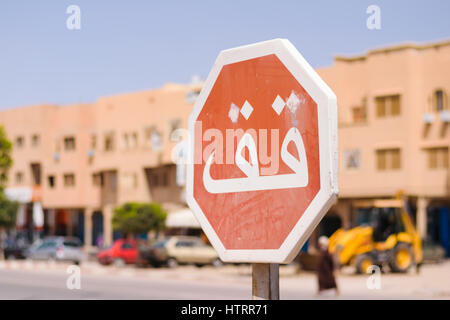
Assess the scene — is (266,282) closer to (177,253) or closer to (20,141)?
(177,253)

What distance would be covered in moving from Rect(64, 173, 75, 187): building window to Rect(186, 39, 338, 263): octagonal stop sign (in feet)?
202

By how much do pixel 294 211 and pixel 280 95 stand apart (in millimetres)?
305

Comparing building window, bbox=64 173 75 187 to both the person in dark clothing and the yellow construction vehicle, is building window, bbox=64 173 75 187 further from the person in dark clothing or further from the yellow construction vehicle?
the person in dark clothing

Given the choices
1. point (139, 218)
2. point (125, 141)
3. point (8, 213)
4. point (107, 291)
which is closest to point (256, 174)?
point (107, 291)

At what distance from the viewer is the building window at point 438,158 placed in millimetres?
40834

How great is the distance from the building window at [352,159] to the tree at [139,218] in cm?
1156

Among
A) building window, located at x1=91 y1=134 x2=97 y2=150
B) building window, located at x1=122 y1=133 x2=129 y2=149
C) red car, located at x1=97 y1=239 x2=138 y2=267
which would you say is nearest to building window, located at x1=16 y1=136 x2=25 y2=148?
building window, located at x1=91 y1=134 x2=97 y2=150

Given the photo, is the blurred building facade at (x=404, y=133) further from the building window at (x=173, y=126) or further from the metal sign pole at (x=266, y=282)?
the metal sign pole at (x=266, y=282)

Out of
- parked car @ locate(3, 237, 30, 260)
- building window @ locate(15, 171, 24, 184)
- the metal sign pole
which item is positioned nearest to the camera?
the metal sign pole

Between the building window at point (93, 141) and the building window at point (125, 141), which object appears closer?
the building window at point (125, 141)

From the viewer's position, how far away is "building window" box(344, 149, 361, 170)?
4338 centimetres

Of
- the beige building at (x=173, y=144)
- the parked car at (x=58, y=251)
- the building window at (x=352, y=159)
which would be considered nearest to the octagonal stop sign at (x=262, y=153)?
the beige building at (x=173, y=144)
